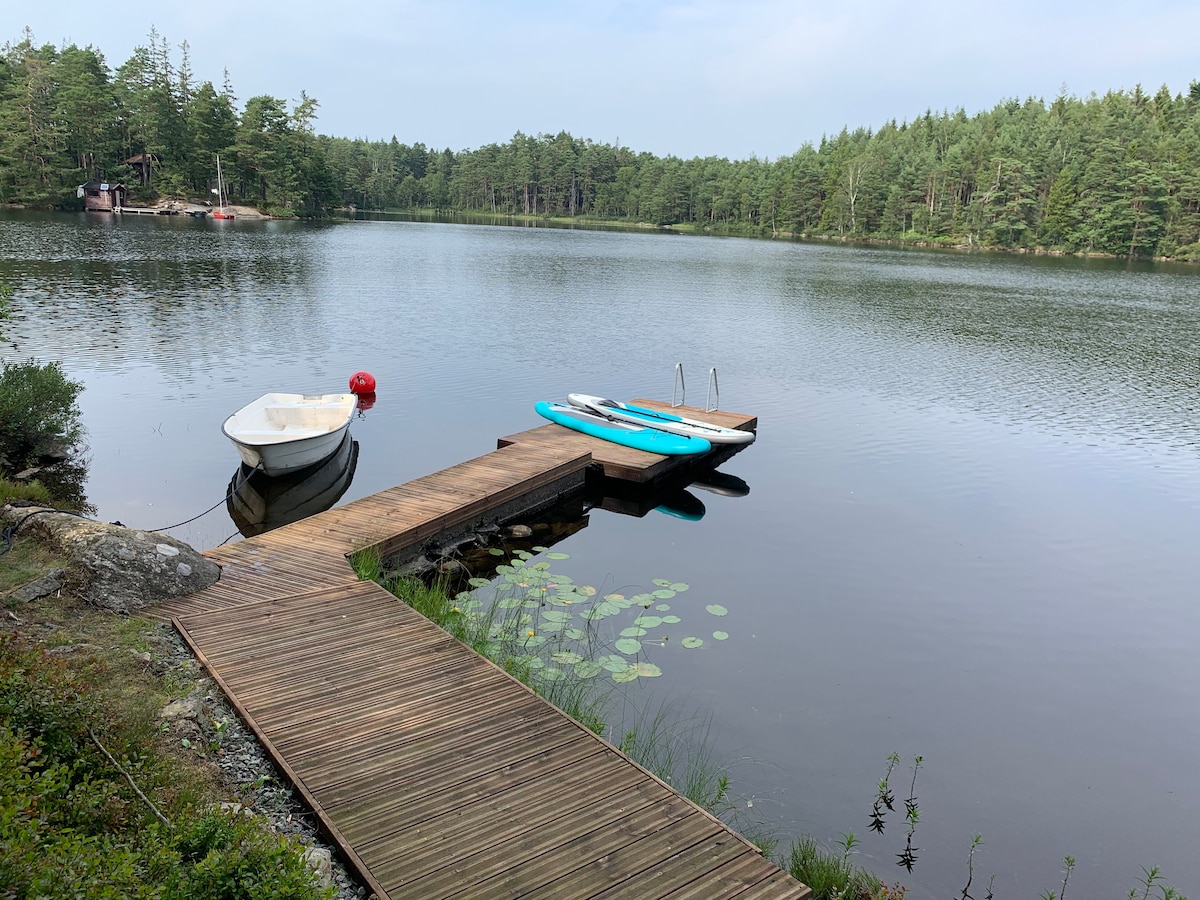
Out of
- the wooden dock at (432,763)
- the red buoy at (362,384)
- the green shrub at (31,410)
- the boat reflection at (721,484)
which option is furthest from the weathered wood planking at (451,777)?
the red buoy at (362,384)

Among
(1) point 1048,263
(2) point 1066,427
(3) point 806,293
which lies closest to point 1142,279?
(1) point 1048,263

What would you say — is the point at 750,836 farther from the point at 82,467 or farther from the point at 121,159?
the point at 121,159

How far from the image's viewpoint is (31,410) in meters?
12.6

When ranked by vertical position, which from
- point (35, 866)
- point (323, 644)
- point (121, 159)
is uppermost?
point (121, 159)

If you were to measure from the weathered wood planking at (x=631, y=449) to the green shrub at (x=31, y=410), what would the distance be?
7.25 meters

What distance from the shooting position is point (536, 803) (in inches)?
195

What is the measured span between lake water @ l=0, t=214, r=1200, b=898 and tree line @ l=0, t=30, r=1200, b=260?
43.2 meters

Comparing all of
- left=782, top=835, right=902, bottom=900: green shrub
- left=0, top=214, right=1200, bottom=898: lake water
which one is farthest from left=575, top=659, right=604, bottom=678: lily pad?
left=782, top=835, right=902, bottom=900: green shrub

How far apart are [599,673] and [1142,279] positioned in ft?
187

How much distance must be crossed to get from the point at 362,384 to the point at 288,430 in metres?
4.98

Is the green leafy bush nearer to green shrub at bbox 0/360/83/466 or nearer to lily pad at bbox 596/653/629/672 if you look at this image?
lily pad at bbox 596/653/629/672

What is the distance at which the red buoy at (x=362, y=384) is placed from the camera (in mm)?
18344

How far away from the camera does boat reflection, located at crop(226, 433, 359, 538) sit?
11930mm

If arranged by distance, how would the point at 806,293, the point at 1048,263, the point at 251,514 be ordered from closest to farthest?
the point at 251,514 → the point at 806,293 → the point at 1048,263
